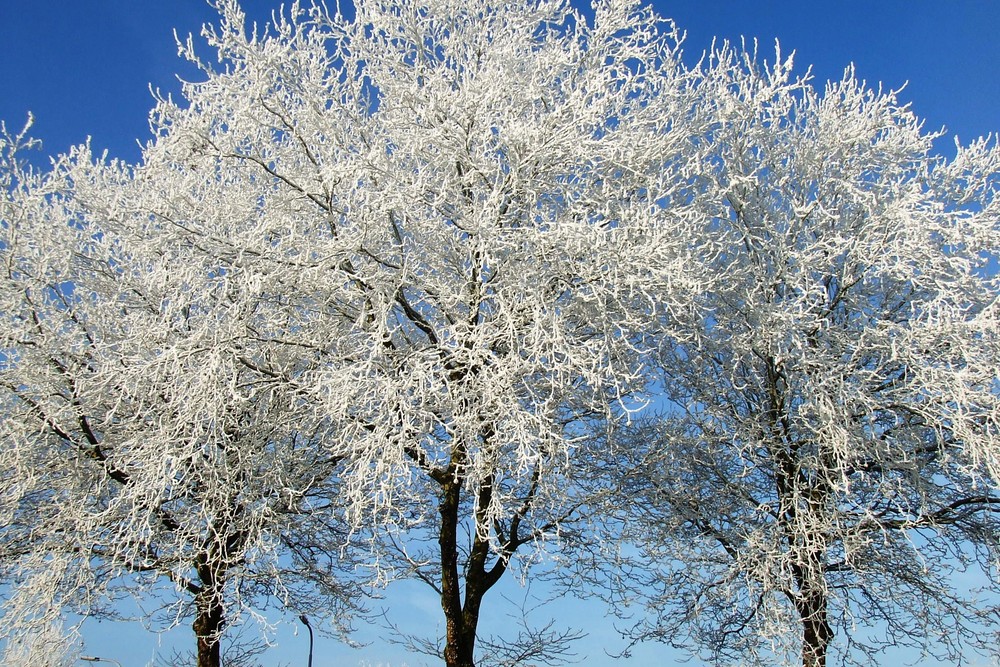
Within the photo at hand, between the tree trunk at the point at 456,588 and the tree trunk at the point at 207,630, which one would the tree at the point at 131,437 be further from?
the tree trunk at the point at 456,588

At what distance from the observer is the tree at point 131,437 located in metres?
9.12

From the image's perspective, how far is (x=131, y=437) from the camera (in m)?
10.1

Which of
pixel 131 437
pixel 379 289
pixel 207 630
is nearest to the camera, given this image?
pixel 379 289

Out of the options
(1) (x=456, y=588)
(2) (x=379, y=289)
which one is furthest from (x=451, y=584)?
(2) (x=379, y=289)

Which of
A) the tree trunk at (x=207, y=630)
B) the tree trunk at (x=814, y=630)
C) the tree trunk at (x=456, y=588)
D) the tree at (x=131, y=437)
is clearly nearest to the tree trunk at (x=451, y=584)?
the tree trunk at (x=456, y=588)

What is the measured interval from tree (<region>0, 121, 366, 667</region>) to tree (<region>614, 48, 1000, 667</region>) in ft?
15.4

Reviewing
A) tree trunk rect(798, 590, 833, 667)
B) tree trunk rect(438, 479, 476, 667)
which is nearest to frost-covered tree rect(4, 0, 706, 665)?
tree trunk rect(438, 479, 476, 667)

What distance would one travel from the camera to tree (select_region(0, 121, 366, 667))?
912 cm

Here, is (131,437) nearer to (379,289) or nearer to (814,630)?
(379,289)

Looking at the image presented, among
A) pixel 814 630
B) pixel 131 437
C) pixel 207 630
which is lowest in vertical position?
pixel 814 630

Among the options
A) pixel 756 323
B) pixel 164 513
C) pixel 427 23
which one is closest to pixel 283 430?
pixel 164 513

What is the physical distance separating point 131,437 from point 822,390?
8.36m

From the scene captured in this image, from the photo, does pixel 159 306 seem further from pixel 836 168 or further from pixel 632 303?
pixel 836 168

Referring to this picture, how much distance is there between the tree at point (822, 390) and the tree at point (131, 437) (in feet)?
15.4
